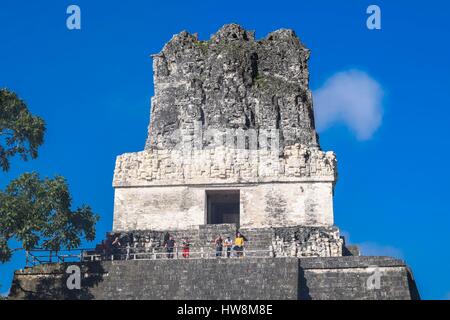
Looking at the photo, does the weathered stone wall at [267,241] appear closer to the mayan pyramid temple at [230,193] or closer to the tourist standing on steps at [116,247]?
the mayan pyramid temple at [230,193]

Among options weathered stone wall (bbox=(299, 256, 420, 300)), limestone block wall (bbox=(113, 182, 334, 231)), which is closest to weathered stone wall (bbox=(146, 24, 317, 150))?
limestone block wall (bbox=(113, 182, 334, 231))

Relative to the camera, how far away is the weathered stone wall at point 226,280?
20.6 metres

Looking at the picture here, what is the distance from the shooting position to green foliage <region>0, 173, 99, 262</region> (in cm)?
2145

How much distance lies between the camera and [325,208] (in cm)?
2638

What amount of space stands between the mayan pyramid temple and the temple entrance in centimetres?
5

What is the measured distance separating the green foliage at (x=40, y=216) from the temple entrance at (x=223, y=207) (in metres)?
5.15

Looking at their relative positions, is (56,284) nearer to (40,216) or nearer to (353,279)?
(40,216)

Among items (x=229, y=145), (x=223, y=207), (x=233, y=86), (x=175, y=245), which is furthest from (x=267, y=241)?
(x=233, y=86)

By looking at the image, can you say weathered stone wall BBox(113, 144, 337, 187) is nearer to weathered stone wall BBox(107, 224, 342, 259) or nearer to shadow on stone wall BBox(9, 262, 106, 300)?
weathered stone wall BBox(107, 224, 342, 259)

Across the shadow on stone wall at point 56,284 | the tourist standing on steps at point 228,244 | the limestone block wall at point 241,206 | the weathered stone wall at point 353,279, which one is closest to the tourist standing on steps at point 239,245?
the tourist standing on steps at point 228,244

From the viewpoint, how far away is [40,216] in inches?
864
